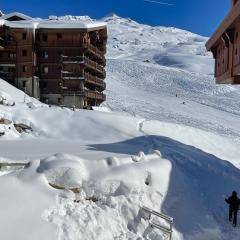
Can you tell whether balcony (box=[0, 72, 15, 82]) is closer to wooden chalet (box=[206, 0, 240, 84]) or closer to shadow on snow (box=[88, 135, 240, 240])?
shadow on snow (box=[88, 135, 240, 240])

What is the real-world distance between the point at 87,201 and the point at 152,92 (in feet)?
192

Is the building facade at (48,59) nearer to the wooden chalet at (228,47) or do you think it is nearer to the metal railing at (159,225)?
the wooden chalet at (228,47)

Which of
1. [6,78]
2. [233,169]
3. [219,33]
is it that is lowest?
[6,78]

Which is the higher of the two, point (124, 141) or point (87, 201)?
point (87, 201)

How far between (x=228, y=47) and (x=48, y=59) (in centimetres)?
3197

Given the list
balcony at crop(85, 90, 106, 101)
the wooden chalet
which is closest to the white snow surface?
the wooden chalet

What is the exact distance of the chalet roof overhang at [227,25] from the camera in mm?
13147

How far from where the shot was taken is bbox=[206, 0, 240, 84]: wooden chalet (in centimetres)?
1410

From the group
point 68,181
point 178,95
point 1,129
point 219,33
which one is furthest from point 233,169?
point 178,95

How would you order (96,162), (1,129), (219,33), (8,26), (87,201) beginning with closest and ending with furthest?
1. (87,201)
2. (96,162)
3. (219,33)
4. (1,129)
5. (8,26)

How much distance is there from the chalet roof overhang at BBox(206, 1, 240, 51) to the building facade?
93.9 feet

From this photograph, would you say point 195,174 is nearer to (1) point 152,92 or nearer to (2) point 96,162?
(2) point 96,162

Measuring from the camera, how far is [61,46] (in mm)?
45250

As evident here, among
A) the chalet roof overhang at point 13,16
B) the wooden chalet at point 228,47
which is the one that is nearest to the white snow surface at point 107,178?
the wooden chalet at point 228,47
